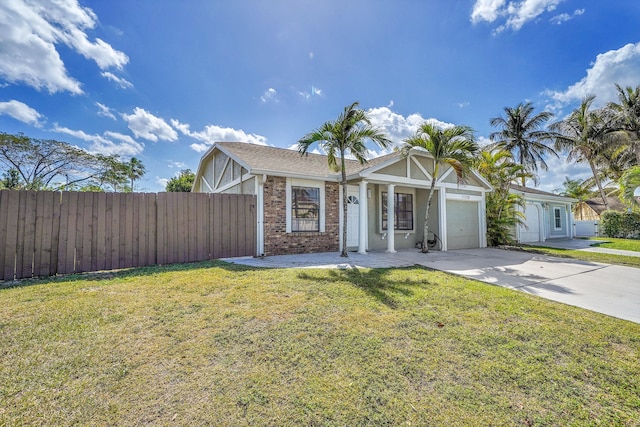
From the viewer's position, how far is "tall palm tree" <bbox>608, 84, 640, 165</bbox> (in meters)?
19.3

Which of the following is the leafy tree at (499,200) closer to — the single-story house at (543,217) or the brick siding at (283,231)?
the single-story house at (543,217)

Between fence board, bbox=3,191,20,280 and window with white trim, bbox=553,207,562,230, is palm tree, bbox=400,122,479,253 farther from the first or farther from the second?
window with white trim, bbox=553,207,562,230

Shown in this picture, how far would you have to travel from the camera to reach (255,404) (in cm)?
197

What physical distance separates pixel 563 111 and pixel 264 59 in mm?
26025

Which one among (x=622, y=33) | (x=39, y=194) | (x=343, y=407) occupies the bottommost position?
(x=343, y=407)

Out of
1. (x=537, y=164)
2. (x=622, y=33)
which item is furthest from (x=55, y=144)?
(x=537, y=164)

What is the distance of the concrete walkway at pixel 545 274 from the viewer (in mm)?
4426

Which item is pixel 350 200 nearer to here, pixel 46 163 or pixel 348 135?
pixel 348 135

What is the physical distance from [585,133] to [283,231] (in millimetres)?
26259

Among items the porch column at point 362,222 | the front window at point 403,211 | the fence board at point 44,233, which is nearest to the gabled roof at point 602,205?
the front window at point 403,211

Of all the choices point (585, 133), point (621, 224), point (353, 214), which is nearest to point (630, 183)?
point (353, 214)

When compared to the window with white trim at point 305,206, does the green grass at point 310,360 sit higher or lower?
lower

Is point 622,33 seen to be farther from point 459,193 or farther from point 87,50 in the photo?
point 87,50

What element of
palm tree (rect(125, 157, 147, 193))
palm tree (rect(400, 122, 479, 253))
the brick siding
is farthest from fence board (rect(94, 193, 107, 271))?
palm tree (rect(125, 157, 147, 193))
